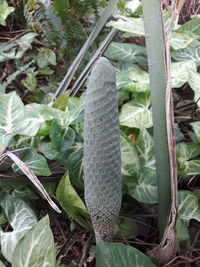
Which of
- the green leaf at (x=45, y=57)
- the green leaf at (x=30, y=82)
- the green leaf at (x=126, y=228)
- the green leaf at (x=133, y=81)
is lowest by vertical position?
the green leaf at (x=126, y=228)

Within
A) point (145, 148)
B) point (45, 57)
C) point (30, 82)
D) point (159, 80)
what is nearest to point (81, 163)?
point (145, 148)

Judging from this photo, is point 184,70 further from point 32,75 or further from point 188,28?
point 32,75

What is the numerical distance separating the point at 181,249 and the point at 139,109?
0.31 m

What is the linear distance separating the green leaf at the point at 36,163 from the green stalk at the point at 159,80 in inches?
8.5

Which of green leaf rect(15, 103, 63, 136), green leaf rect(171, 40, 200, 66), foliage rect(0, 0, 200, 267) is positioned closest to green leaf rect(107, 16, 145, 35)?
foliage rect(0, 0, 200, 267)

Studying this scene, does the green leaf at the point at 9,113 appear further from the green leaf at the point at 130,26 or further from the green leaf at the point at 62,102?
the green leaf at the point at 130,26

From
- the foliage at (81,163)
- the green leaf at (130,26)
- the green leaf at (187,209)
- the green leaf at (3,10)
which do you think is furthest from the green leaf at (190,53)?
the green leaf at (3,10)

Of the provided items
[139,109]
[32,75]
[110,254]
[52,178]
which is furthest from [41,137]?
[32,75]

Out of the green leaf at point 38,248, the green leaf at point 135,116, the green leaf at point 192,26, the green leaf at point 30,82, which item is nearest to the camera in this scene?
the green leaf at point 38,248

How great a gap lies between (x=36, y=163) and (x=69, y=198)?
0.12 meters

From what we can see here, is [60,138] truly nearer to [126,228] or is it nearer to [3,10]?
[126,228]

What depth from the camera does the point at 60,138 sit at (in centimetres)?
76

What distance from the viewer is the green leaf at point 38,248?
609 millimetres

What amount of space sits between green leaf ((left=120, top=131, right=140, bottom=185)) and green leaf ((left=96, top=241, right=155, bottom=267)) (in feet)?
0.63
